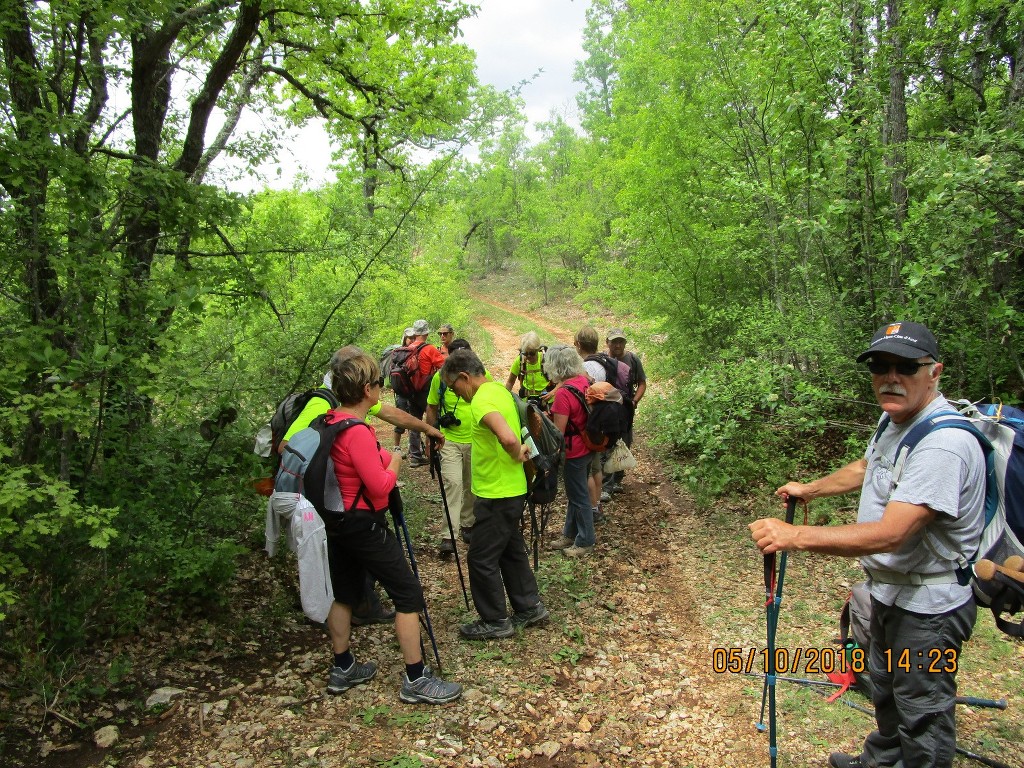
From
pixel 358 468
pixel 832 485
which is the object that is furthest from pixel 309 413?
pixel 832 485

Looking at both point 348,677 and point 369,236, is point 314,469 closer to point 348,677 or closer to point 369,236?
point 348,677

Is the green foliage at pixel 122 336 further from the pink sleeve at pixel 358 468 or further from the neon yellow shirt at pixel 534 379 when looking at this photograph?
the neon yellow shirt at pixel 534 379

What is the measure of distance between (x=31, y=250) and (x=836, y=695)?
5.50 metres

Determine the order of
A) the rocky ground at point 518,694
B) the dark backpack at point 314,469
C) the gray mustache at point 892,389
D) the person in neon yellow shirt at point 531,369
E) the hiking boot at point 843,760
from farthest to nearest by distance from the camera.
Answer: the person in neon yellow shirt at point 531,369 → the dark backpack at point 314,469 → the rocky ground at point 518,694 → the hiking boot at point 843,760 → the gray mustache at point 892,389

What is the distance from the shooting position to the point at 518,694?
155 inches

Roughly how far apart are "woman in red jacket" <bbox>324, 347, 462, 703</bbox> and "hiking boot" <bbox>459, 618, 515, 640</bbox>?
727 mm

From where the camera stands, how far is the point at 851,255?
6.96 metres

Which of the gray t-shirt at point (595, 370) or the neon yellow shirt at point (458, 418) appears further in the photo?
the gray t-shirt at point (595, 370)

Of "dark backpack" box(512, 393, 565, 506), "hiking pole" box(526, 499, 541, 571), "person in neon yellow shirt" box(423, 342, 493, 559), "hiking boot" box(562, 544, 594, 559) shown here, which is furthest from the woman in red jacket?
"hiking boot" box(562, 544, 594, 559)

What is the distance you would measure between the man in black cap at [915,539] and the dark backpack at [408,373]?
5890 mm

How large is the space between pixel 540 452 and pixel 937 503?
2880 mm

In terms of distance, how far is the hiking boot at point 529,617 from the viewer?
4.72m

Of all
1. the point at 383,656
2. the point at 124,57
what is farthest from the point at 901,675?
the point at 124,57
